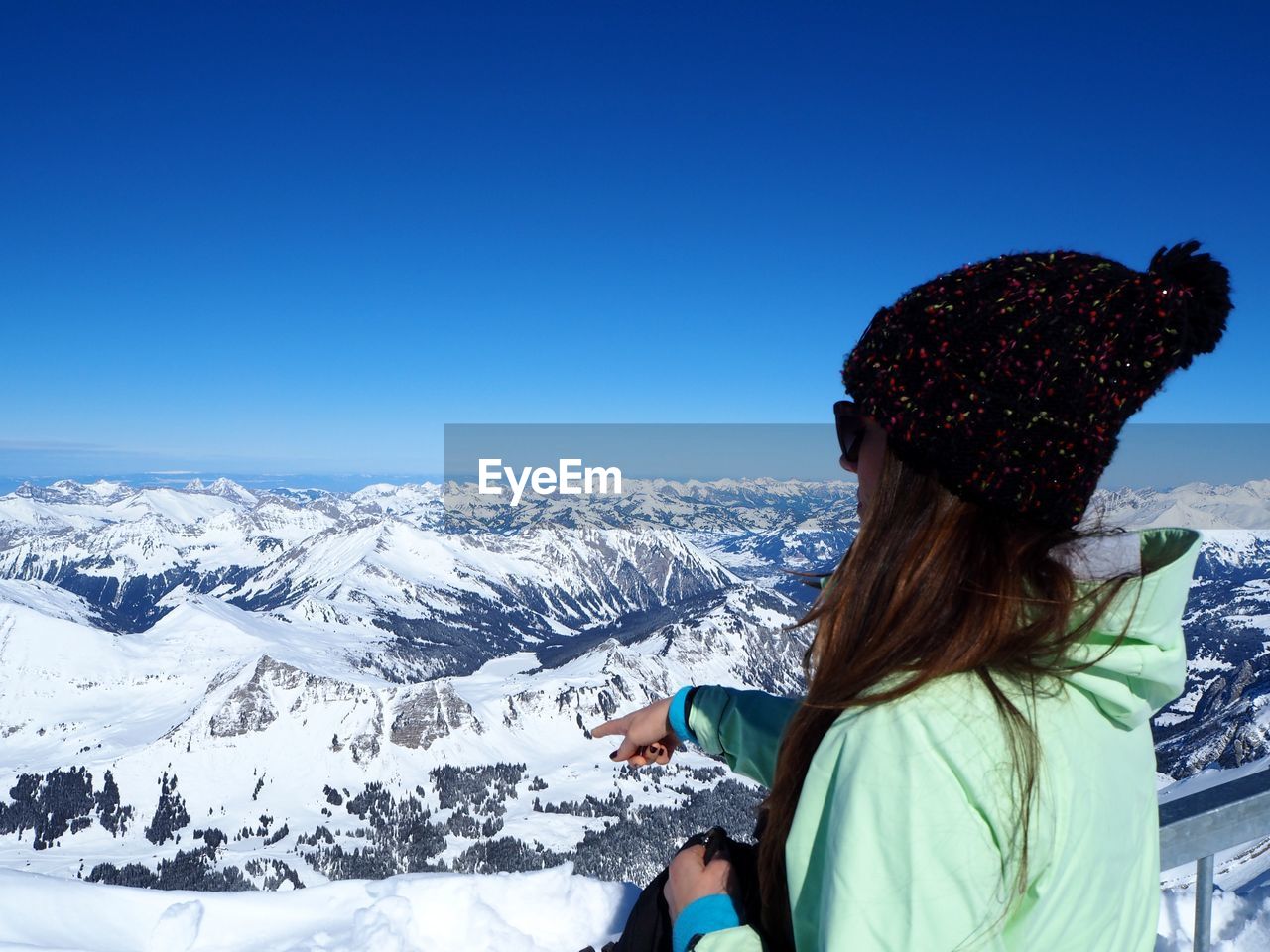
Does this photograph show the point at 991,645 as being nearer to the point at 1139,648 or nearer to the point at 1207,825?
the point at 1139,648

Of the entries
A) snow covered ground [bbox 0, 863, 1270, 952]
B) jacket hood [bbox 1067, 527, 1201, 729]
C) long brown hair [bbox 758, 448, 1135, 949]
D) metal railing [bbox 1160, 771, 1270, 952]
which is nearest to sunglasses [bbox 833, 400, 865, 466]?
long brown hair [bbox 758, 448, 1135, 949]

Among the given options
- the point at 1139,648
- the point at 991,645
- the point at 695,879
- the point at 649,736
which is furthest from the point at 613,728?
the point at 1139,648

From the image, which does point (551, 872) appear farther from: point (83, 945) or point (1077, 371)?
point (1077, 371)

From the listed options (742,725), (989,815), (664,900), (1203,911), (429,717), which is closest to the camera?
(989,815)

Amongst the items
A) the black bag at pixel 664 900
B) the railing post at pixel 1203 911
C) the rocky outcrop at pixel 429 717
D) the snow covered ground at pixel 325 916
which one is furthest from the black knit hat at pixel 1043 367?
the rocky outcrop at pixel 429 717

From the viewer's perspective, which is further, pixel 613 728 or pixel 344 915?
pixel 344 915

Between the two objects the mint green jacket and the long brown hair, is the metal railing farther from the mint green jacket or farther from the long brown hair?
the long brown hair
